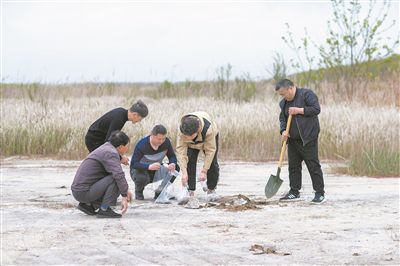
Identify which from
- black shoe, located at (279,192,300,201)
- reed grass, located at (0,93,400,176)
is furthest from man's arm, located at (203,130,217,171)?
reed grass, located at (0,93,400,176)

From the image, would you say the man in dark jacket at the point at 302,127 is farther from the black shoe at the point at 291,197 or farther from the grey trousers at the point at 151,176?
the grey trousers at the point at 151,176

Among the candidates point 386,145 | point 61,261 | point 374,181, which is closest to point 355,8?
point 386,145

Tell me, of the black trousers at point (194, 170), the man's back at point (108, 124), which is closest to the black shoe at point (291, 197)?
the black trousers at point (194, 170)

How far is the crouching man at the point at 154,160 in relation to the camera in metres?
10.2

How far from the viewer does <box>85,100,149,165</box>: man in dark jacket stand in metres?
9.84

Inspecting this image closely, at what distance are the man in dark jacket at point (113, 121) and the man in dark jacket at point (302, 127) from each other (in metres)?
1.68

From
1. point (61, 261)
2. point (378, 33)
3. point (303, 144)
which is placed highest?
point (378, 33)

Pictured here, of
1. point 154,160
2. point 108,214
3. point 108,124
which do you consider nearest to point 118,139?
point 108,214

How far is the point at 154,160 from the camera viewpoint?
10.4 m

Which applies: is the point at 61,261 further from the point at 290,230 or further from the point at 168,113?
the point at 168,113

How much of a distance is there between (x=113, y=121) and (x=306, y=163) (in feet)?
7.98

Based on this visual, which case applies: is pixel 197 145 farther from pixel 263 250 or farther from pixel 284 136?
pixel 263 250

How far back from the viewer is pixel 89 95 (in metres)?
22.7

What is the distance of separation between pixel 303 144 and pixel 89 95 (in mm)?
13170
